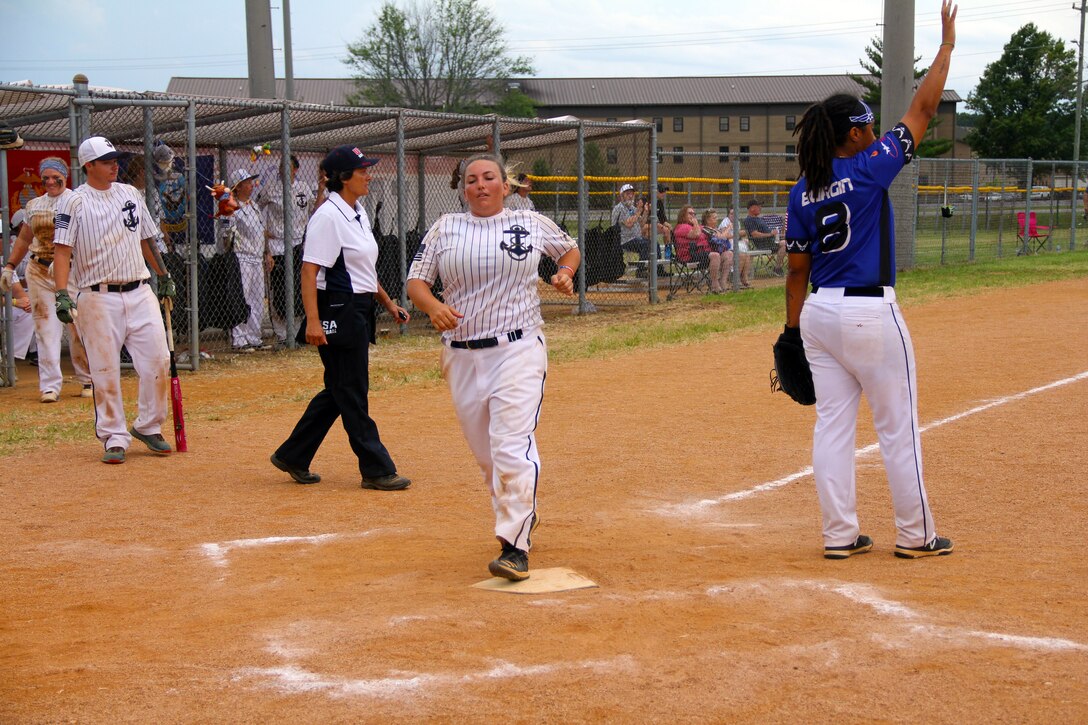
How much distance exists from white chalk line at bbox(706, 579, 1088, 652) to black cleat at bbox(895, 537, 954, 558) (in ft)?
1.88

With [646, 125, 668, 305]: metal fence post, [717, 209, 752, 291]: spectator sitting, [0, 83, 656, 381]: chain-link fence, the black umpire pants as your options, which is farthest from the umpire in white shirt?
[717, 209, 752, 291]: spectator sitting

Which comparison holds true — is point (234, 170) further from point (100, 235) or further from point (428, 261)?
point (428, 261)

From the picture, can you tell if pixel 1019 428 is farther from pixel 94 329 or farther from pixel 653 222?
pixel 653 222

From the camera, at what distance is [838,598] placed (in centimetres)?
446

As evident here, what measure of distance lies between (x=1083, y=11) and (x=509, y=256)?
183 feet

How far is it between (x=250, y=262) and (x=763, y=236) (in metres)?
13.1

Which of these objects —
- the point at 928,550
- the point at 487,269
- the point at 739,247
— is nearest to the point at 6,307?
the point at 487,269

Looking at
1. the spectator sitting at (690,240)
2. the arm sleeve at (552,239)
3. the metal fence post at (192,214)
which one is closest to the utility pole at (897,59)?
the spectator sitting at (690,240)

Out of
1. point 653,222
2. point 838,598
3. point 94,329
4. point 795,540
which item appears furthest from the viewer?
point 653,222

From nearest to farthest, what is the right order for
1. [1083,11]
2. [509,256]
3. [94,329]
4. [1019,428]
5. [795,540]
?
[509,256]
[795,540]
[94,329]
[1019,428]
[1083,11]

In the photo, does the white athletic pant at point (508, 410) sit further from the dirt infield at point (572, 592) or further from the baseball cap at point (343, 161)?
the baseball cap at point (343, 161)

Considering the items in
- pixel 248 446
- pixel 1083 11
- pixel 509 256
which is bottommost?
pixel 248 446

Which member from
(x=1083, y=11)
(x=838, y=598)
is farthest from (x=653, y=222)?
(x=1083, y=11)

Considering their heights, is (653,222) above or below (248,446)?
above
